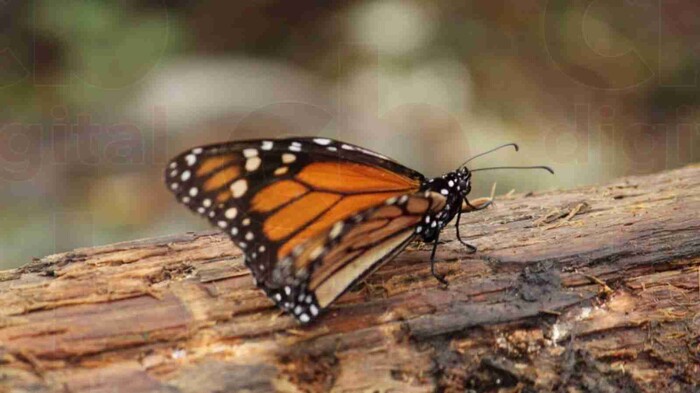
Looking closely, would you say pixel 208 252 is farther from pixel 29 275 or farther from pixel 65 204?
pixel 65 204

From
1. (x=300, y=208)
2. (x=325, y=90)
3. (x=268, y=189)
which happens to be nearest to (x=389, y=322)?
(x=300, y=208)

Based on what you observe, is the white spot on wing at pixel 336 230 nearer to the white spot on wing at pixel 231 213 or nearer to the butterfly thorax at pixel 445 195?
the white spot on wing at pixel 231 213

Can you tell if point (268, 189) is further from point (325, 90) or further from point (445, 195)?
point (325, 90)

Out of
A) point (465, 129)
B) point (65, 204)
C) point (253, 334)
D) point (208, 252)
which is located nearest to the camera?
point (253, 334)

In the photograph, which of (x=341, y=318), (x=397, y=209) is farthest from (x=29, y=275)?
(x=397, y=209)

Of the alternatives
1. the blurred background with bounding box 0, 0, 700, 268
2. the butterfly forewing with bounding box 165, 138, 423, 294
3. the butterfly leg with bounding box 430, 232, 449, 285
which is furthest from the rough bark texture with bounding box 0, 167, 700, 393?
the blurred background with bounding box 0, 0, 700, 268
